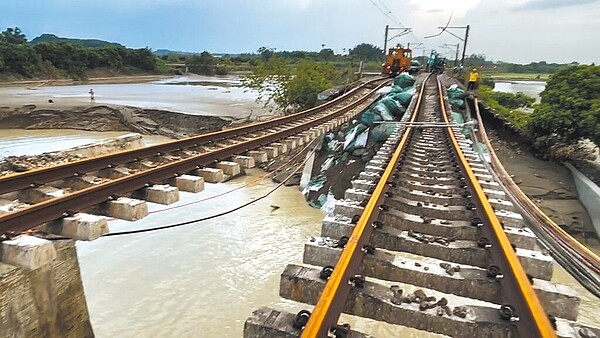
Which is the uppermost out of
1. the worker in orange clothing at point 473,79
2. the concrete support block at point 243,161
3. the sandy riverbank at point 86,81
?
the worker in orange clothing at point 473,79

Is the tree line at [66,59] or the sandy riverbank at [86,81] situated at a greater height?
the tree line at [66,59]

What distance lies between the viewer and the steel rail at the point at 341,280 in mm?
2158

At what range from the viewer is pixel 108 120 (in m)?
33.7

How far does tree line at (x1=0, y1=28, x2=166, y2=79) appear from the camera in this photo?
186ft

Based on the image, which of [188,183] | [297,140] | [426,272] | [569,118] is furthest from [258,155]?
[569,118]

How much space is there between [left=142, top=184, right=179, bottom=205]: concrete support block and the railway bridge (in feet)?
0.04

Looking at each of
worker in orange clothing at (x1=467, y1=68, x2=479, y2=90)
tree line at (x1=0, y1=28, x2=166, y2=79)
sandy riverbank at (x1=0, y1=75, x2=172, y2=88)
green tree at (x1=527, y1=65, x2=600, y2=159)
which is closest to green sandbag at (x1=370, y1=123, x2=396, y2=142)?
green tree at (x1=527, y1=65, x2=600, y2=159)

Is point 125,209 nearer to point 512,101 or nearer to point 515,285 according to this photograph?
point 515,285

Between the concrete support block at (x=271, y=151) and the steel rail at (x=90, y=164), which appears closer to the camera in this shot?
the steel rail at (x=90, y=164)

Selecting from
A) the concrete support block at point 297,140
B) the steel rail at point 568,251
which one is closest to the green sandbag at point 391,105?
the concrete support block at point 297,140

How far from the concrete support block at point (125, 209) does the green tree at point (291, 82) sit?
22250 mm

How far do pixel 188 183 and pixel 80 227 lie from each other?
1898mm

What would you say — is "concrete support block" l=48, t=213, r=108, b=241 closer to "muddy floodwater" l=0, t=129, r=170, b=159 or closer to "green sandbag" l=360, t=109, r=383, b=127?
"green sandbag" l=360, t=109, r=383, b=127

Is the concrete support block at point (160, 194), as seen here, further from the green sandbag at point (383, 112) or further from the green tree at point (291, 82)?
Answer: the green tree at point (291, 82)
